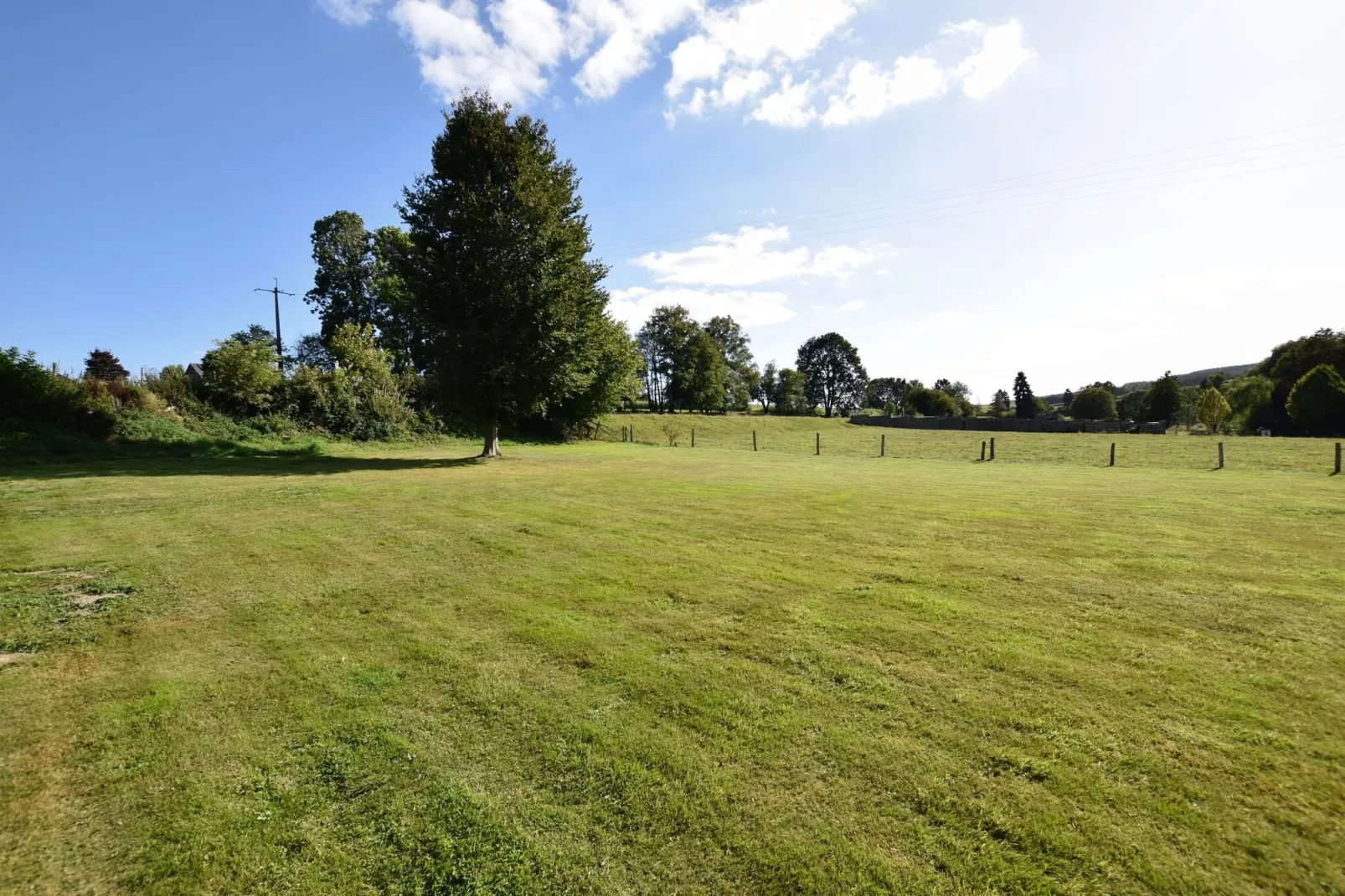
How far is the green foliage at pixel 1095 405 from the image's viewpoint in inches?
3935

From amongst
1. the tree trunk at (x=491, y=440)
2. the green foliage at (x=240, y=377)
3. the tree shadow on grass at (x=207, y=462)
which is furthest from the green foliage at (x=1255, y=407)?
the green foliage at (x=240, y=377)

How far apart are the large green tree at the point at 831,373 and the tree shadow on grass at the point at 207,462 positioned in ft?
285

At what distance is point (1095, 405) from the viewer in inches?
3959

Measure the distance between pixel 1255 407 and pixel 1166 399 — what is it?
64.9 ft

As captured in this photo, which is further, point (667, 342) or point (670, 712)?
point (667, 342)

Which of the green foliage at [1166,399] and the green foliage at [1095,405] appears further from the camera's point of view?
the green foliage at [1095,405]

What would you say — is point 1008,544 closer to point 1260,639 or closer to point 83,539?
point 1260,639

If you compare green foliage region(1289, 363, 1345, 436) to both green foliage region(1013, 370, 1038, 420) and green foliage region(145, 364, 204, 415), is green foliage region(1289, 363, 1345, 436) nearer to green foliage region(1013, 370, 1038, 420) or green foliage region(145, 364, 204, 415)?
green foliage region(1013, 370, 1038, 420)

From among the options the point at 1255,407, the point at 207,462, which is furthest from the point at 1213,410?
the point at 207,462

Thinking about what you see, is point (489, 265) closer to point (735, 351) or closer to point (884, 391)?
point (735, 351)

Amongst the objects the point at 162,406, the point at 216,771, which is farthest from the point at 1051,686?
the point at 162,406

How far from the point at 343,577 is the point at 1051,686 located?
6.59 m

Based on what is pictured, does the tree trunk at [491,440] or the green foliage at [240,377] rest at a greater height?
the green foliage at [240,377]

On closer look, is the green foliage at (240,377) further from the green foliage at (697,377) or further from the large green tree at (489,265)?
the green foliage at (697,377)
